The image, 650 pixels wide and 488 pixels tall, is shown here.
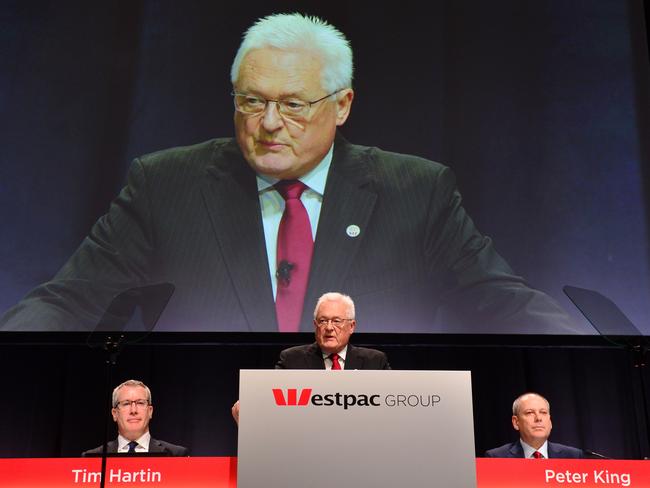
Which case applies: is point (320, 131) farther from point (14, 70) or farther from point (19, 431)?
point (19, 431)

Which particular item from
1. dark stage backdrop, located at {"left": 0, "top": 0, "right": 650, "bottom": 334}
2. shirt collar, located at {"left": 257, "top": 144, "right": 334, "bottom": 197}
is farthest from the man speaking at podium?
dark stage backdrop, located at {"left": 0, "top": 0, "right": 650, "bottom": 334}

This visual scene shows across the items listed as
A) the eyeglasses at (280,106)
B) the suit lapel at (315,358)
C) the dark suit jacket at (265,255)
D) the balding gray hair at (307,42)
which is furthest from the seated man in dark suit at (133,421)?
the balding gray hair at (307,42)

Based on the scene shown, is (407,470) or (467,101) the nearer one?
(407,470)

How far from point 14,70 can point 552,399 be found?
4234mm

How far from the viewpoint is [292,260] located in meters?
5.00

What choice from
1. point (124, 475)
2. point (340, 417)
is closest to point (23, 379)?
point (124, 475)

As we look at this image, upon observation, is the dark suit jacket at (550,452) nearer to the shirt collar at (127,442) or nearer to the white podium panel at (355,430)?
the shirt collar at (127,442)

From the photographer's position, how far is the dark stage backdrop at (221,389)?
18.1 feet

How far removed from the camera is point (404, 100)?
532 cm

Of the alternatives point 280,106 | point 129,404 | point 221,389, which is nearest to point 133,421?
point 129,404

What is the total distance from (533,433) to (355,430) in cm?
259

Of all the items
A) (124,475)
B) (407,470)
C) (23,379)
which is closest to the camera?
(407,470)

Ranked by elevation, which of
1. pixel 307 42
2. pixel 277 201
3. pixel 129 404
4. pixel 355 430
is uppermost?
pixel 307 42

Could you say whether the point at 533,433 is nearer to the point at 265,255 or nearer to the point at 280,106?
the point at 265,255
